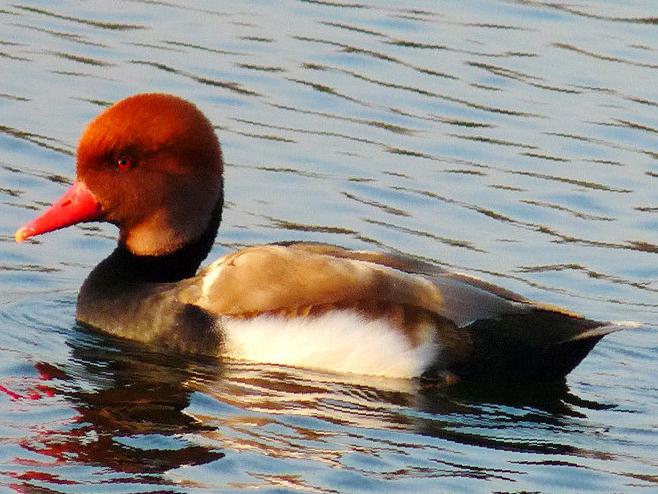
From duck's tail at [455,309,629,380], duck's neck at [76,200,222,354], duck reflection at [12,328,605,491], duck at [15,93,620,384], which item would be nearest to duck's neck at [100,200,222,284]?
duck's neck at [76,200,222,354]

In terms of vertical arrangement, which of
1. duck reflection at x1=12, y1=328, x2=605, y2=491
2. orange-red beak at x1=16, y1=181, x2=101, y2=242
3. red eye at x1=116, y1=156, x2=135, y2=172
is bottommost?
duck reflection at x1=12, y1=328, x2=605, y2=491

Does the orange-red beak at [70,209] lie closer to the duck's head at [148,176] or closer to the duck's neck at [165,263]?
the duck's head at [148,176]

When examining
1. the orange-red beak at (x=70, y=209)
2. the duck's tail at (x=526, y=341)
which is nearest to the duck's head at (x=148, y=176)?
the orange-red beak at (x=70, y=209)

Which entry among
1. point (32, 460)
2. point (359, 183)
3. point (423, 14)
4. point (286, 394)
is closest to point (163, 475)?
point (32, 460)

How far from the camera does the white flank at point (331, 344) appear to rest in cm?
915

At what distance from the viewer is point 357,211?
12.0m

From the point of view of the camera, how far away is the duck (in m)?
9.13

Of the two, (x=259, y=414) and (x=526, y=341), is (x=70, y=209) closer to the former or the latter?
(x=259, y=414)

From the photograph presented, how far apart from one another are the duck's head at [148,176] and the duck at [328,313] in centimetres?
1

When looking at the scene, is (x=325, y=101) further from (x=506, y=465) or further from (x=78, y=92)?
(x=506, y=465)

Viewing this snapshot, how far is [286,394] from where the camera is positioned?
880 centimetres

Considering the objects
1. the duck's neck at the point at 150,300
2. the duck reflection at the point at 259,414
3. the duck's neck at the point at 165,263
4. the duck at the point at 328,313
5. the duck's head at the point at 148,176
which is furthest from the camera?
the duck's neck at the point at 165,263

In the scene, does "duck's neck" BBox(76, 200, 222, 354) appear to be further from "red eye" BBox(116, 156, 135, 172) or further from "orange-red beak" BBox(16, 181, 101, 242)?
"red eye" BBox(116, 156, 135, 172)

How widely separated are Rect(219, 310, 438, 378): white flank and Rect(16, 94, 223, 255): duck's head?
0.79m
